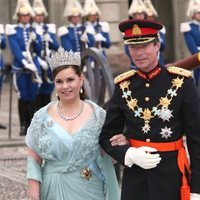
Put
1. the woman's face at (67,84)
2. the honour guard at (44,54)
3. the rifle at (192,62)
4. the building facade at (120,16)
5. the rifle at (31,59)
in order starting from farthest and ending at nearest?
the building facade at (120,16) → the honour guard at (44,54) → the rifle at (31,59) → the rifle at (192,62) → the woman's face at (67,84)

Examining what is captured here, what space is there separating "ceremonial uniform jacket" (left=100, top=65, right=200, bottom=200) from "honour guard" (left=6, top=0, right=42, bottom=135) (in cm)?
689

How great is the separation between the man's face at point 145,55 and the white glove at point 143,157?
1.23ft

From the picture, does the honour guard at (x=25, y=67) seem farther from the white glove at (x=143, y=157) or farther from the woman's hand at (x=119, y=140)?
the white glove at (x=143, y=157)

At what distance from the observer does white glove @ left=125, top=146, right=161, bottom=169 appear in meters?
3.93

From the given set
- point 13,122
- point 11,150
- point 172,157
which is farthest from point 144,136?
point 13,122

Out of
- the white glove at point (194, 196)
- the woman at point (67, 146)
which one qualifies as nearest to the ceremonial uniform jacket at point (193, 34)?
the woman at point (67, 146)

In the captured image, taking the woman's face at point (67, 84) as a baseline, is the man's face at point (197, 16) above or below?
above

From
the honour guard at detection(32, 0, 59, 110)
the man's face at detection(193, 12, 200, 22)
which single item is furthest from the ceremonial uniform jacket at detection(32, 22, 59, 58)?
the man's face at detection(193, 12, 200, 22)

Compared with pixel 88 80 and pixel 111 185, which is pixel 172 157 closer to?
pixel 111 185

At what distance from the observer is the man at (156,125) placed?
395 cm

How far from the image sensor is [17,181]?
720cm

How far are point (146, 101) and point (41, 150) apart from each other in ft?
2.04

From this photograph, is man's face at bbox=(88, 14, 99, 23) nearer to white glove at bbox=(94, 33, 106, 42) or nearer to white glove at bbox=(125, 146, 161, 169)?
white glove at bbox=(94, 33, 106, 42)

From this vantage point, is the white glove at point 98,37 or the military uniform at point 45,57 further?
the white glove at point 98,37
